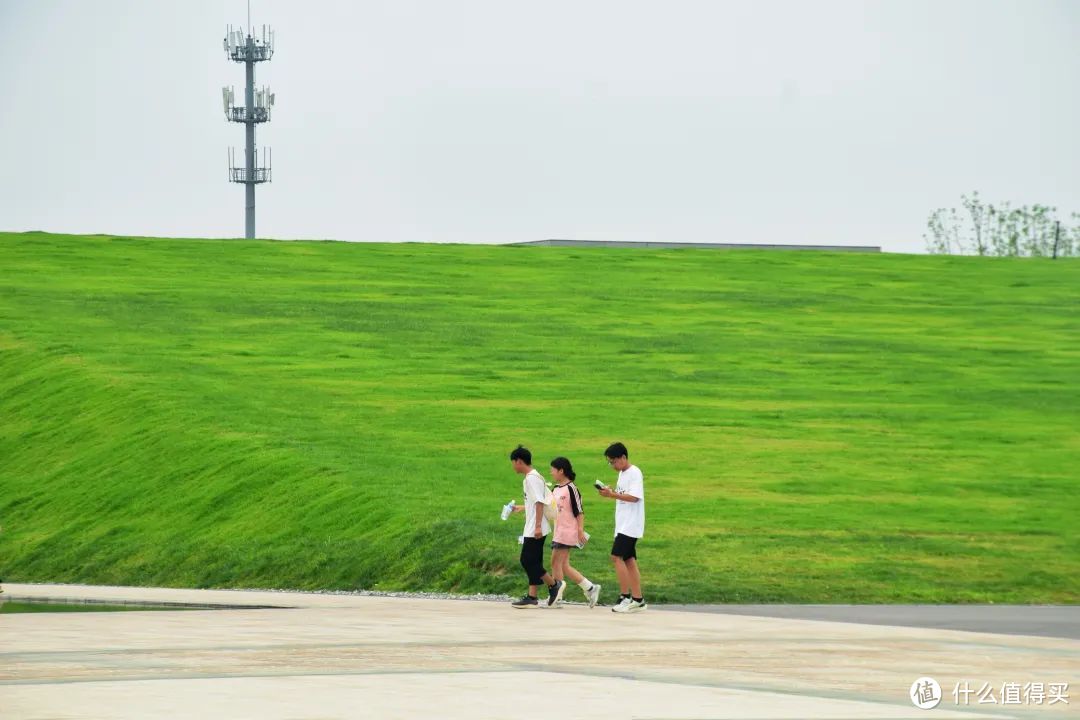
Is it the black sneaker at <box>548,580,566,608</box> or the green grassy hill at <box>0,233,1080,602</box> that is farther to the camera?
the green grassy hill at <box>0,233,1080,602</box>

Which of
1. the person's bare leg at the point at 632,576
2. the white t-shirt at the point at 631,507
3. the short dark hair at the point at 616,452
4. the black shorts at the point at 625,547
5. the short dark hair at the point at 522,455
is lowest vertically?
the person's bare leg at the point at 632,576

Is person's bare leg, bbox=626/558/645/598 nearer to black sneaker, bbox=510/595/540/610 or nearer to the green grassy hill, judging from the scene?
black sneaker, bbox=510/595/540/610

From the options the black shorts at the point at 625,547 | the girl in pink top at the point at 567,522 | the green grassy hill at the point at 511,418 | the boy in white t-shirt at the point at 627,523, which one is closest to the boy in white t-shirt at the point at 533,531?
the girl in pink top at the point at 567,522

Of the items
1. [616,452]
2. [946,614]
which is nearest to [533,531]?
[616,452]

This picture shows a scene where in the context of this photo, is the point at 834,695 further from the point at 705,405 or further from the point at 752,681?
the point at 705,405

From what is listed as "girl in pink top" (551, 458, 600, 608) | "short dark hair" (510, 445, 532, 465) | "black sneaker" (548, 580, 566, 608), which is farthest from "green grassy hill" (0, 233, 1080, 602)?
"short dark hair" (510, 445, 532, 465)

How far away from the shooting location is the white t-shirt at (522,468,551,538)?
66.5 feet

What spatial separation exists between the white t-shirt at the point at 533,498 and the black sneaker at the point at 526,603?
0.73m

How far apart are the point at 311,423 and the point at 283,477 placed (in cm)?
423

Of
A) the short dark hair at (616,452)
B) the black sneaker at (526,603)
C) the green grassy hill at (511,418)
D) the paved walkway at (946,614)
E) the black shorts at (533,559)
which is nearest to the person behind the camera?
the paved walkway at (946,614)

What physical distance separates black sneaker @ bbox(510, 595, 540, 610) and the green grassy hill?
224 centimetres

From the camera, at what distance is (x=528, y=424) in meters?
34.5

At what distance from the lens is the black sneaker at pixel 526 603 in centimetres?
2036

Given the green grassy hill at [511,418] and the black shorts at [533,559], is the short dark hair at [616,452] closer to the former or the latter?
the black shorts at [533,559]
